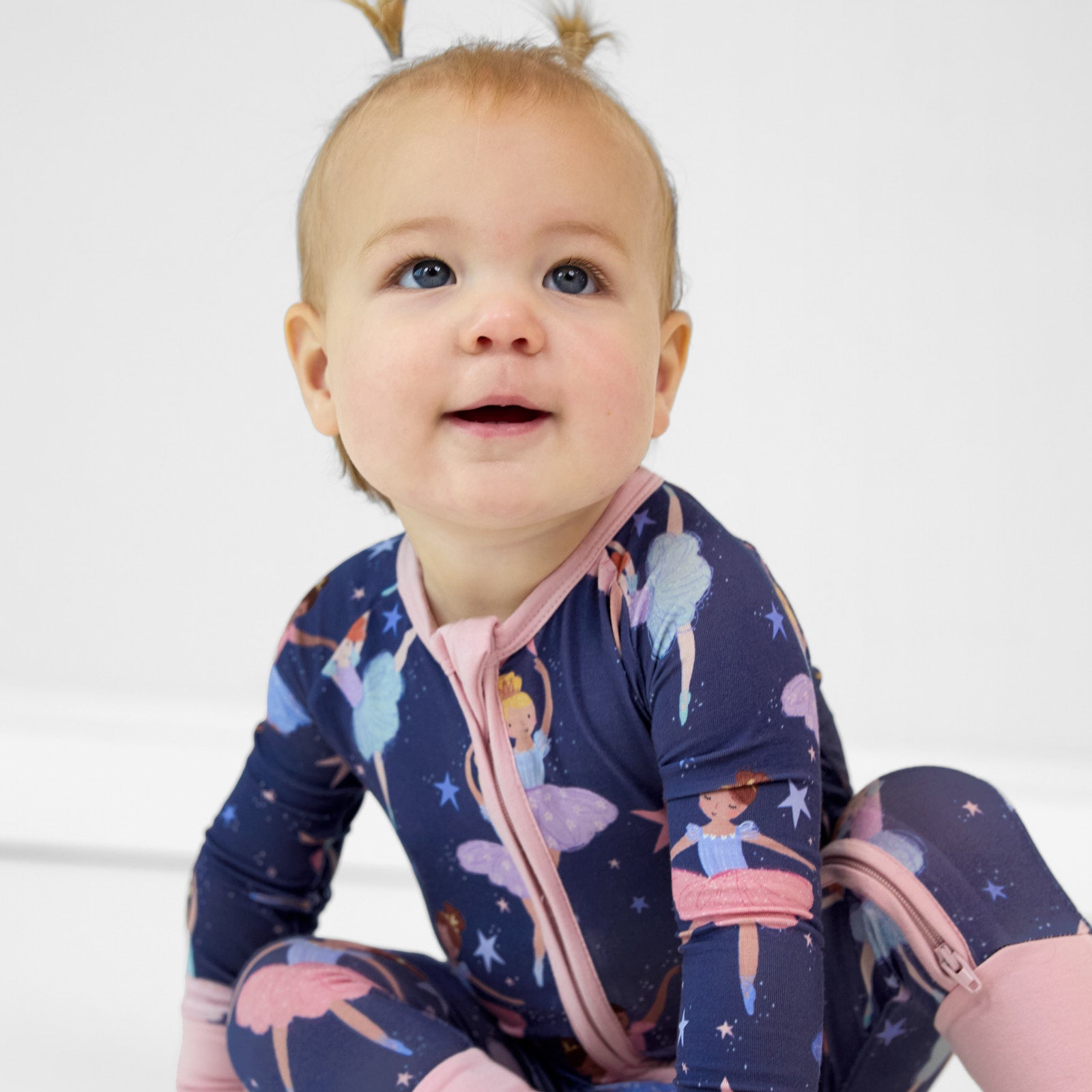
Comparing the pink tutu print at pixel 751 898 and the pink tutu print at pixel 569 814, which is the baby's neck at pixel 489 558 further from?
the pink tutu print at pixel 751 898

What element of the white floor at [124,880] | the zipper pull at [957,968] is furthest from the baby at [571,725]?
the white floor at [124,880]

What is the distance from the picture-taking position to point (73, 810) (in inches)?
62.3

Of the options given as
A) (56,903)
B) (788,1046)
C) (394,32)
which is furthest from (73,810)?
(788,1046)

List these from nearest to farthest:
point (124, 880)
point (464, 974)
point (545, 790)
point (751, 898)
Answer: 1. point (751, 898)
2. point (545, 790)
3. point (464, 974)
4. point (124, 880)

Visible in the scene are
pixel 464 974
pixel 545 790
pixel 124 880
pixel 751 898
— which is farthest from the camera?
pixel 124 880

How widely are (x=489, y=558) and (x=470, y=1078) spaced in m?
0.28

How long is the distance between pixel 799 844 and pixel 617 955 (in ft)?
0.55

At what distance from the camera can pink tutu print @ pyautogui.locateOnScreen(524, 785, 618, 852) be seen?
33.8 inches

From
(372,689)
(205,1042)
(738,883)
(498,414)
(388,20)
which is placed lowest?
(205,1042)

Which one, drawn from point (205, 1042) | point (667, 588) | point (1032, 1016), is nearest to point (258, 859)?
point (205, 1042)

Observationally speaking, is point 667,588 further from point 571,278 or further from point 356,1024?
point 356,1024

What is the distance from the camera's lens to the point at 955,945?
0.80m

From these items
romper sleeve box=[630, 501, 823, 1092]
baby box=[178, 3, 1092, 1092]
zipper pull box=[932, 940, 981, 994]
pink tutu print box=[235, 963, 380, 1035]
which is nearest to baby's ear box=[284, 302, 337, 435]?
baby box=[178, 3, 1092, 1092]

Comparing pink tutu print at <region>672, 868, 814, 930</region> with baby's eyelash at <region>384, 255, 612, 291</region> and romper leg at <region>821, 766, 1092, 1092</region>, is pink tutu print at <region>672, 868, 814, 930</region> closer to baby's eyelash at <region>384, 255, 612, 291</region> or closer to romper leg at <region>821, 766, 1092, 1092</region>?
romper leg at <region>821, 766, 1092, 1092</region>
